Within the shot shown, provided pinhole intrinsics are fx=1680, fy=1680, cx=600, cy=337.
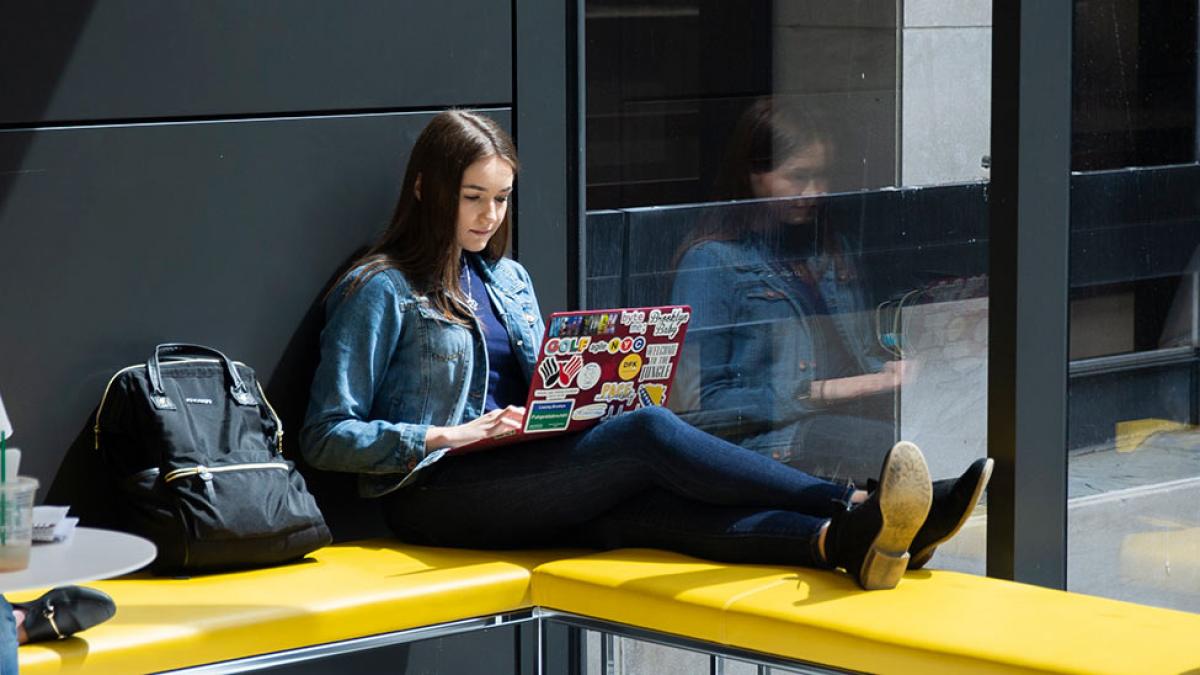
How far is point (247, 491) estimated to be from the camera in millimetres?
3547

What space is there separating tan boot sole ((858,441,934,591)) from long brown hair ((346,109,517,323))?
3.73ft

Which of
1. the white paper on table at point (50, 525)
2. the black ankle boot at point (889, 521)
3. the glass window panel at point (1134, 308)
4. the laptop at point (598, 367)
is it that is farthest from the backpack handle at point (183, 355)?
the glass window panel at point (1134, 308)

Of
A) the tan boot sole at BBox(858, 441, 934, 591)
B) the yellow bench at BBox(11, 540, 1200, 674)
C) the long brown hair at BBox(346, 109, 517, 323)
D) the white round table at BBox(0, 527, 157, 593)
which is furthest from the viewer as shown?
the long brown hair at BBox(346, 109, 517, 323)

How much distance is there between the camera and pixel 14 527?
2316mm

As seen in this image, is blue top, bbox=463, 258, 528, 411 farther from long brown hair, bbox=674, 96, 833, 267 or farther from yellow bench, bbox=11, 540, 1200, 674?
long brown hair, bbox=674, 96, 833, 267

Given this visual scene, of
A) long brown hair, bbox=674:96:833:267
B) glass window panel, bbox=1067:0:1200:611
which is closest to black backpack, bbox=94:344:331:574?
long brown hair, bbox=674:96:833:267

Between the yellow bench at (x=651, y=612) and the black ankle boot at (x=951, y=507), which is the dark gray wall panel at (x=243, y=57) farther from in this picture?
the black ankle boot at (x=951, y=507)

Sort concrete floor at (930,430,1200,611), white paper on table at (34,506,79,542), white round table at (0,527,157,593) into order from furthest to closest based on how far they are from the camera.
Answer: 1. concrete floor at (930,430,1200,611)
2. white paper on table at (34,506,79,542)
3. white round table at (0,527,157,593)

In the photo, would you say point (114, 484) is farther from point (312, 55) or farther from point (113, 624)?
point (312, 55)

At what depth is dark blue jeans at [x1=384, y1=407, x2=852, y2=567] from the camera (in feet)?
11.9

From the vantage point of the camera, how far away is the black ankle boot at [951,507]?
3.40 meters

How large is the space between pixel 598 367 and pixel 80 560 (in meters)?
1.47

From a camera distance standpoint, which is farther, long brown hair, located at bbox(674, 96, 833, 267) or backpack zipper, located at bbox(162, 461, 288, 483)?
long brown hair, located at bbox(674, 96, 833, 267)

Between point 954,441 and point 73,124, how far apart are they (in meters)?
2.08
